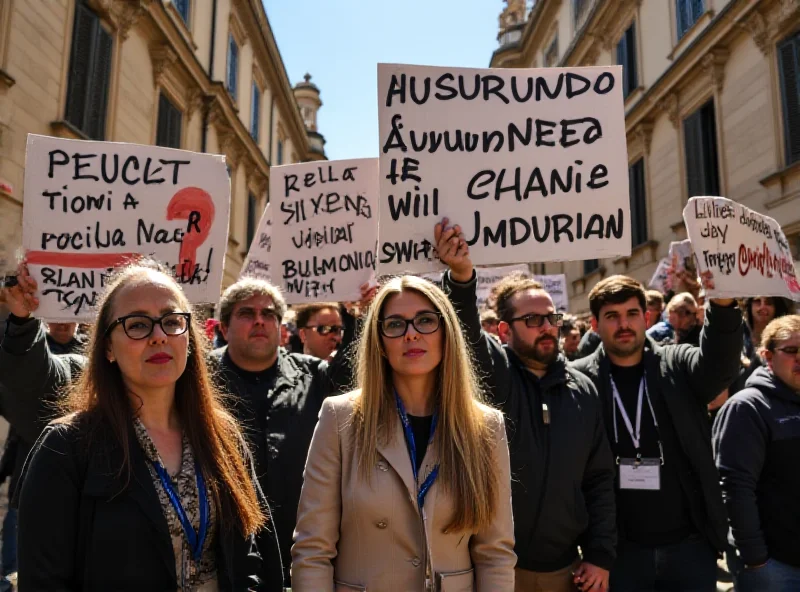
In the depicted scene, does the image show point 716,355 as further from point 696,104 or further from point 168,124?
point 168,124

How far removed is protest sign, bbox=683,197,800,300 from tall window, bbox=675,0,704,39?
478 inches

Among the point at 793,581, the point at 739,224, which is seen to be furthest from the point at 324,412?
the point at 739,224

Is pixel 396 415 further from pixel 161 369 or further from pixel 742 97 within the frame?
pixel 742 97

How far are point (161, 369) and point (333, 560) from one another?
79 centimetres

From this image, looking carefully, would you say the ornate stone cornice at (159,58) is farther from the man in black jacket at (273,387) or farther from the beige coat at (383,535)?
the beige coat at (383,535)

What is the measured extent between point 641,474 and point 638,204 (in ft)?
52.0

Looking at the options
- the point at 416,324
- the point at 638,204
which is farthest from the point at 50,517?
the point at 638,204

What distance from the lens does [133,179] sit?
3.45 metres

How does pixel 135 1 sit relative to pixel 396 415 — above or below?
above

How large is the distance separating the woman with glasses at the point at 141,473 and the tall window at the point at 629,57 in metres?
18.1

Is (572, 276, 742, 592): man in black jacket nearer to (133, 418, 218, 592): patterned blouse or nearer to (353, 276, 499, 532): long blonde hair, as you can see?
(353, 276, 499, 532): long blonde hair

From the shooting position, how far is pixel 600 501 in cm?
272

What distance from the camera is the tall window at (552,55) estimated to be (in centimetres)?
2386

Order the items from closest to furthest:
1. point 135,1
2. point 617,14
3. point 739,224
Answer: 1. point 739,224
2. point 135,1
3. point 617,14
